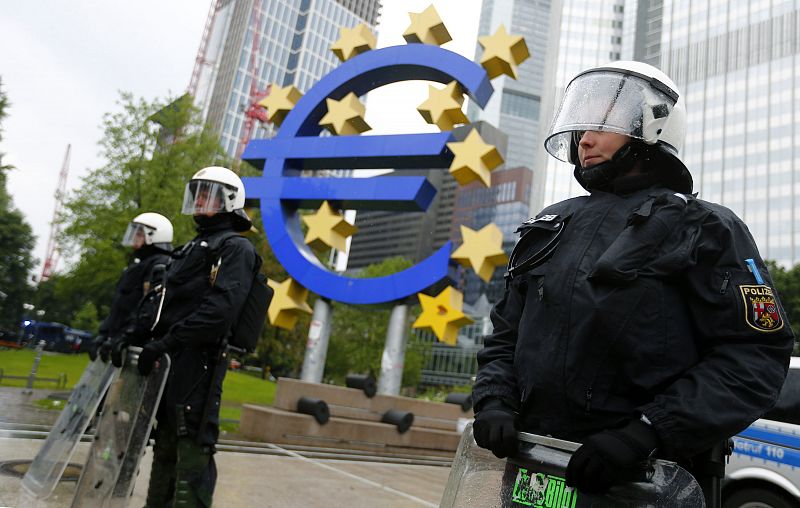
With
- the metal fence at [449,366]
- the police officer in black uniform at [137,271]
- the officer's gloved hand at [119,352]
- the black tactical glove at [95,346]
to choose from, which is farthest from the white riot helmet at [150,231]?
the metal fence at [449,366]

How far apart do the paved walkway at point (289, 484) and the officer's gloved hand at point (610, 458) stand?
3732 mm

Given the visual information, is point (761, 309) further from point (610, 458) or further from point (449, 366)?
point (449, 366)

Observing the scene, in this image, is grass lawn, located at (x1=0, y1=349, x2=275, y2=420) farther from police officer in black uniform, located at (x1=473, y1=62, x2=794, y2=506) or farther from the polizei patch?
the polizei patch

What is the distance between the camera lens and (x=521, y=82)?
12950 cm

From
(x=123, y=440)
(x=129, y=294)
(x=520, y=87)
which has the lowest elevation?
(x=123, y=440)

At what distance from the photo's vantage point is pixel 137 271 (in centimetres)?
577

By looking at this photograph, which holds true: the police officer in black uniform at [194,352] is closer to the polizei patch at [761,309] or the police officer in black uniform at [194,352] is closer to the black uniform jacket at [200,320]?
the black uniform jacket at [200,320]

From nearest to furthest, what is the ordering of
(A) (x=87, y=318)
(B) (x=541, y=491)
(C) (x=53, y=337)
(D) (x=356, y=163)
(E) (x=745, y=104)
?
(B) (x=541, y=491) < (D) (x=356, y=163) < (C) (x=53, y=337) < (A) (x=87, y=318) < (E) (x=745, y=104)

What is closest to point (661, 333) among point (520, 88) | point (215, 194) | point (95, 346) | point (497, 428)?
point (497, 428)

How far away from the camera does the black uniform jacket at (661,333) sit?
4.66 feet

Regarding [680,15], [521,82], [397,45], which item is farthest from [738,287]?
[521,82]

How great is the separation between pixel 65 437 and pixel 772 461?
5.01 m

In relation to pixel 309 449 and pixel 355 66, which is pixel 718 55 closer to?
pixel 355 66

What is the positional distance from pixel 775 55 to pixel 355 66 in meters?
66.9
